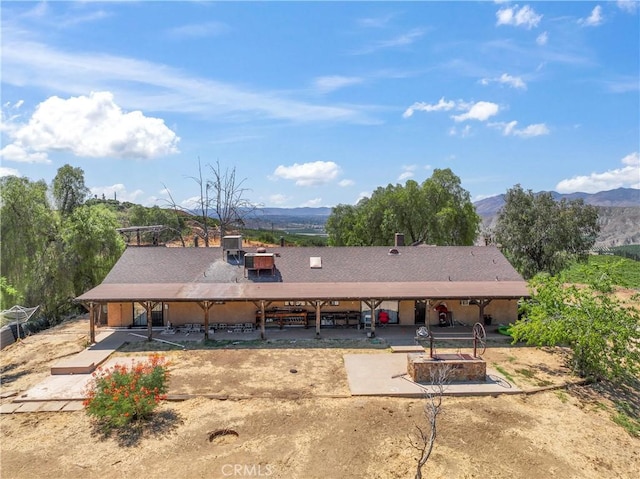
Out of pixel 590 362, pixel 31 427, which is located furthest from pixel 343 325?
pixel 31 427

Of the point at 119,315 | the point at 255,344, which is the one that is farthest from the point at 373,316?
the point at 119,315

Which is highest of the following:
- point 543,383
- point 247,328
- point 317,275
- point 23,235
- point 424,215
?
point 424,215

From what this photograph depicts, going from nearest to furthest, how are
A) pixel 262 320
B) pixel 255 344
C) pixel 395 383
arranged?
pixel 395 383
pixel 255 344
pixel 262 320

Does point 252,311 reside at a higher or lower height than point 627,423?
higher

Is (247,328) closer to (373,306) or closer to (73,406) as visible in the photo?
(373,306)

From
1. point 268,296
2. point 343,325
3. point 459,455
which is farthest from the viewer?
point 343,325

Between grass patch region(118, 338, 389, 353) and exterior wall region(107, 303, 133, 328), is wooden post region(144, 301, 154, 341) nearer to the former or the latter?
grass patch region(118, 338, 389, 353)

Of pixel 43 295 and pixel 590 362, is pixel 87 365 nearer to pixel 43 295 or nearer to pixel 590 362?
pixel 43 295
